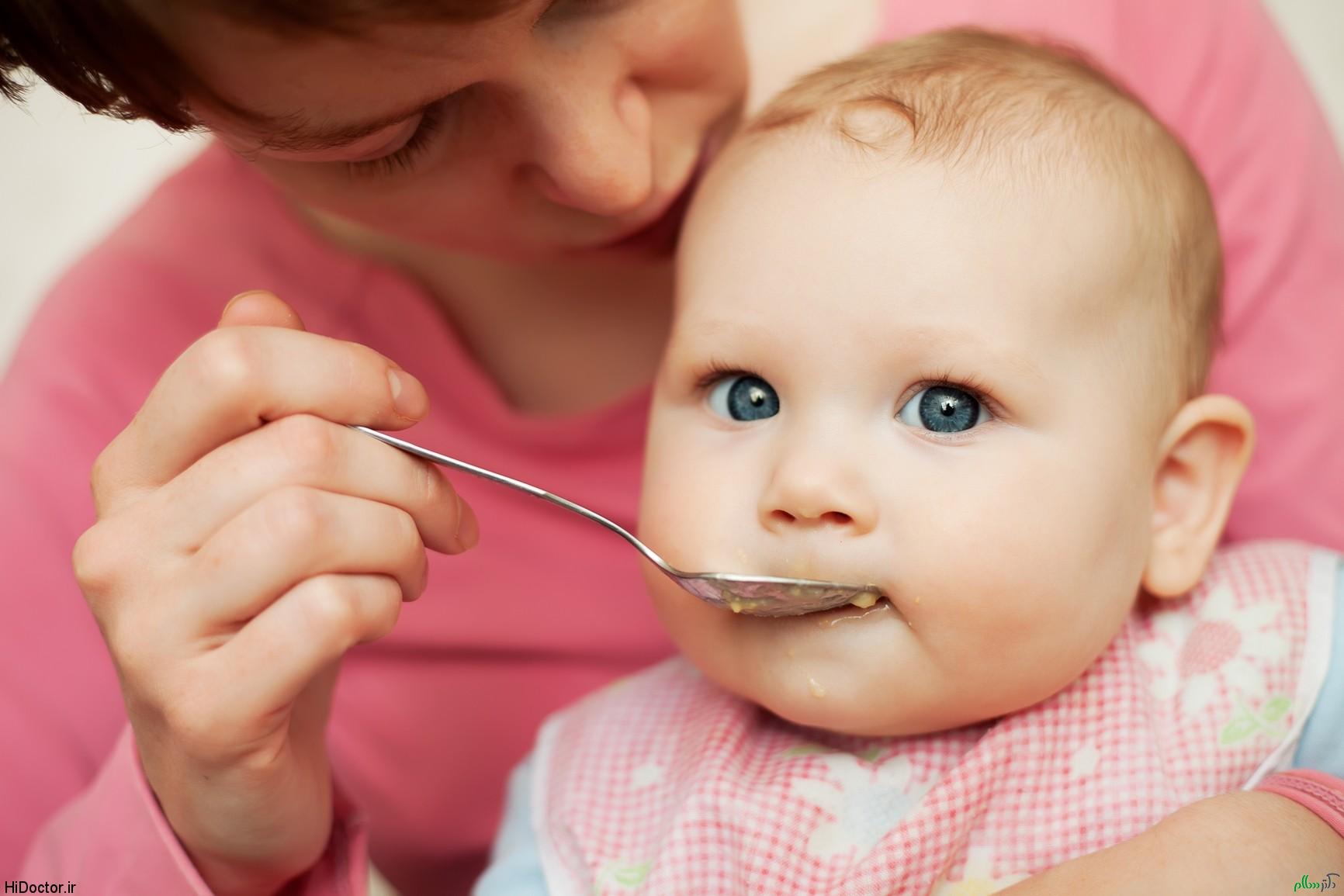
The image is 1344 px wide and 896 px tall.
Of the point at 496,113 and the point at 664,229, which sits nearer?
the point at 496,113

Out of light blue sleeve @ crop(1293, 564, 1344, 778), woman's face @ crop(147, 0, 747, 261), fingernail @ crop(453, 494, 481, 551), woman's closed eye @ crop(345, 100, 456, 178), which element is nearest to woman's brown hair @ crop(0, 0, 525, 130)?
woman's face @ crop(147, 0, 747, 261)

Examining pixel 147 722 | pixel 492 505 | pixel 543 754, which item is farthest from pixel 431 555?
pixel 147 722

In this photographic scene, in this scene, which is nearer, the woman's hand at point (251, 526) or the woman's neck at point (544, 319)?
the woman's hand at point (251, 526)

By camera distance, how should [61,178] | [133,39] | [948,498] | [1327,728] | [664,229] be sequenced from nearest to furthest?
[133,39], [948,498], [1327,728], [664,229], [61,178]

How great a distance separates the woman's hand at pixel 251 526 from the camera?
697 millimetres

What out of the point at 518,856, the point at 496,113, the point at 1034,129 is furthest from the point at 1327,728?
the point at 496,113

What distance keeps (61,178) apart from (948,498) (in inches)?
80.3

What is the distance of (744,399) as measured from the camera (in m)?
0.85

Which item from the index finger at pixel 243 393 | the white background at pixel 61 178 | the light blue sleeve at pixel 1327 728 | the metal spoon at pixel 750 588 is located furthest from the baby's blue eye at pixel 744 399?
the white background at pixel 61 178

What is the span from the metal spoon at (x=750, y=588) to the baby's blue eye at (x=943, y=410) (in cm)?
11

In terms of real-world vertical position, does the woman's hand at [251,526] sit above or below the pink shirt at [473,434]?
above

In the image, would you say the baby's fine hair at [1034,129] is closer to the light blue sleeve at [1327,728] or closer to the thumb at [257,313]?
the light blue sleeve at [1327,728]

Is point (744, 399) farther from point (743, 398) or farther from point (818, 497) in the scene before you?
point (818, 497)

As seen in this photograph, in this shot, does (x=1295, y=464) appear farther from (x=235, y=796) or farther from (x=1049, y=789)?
(x=235, y=796)
